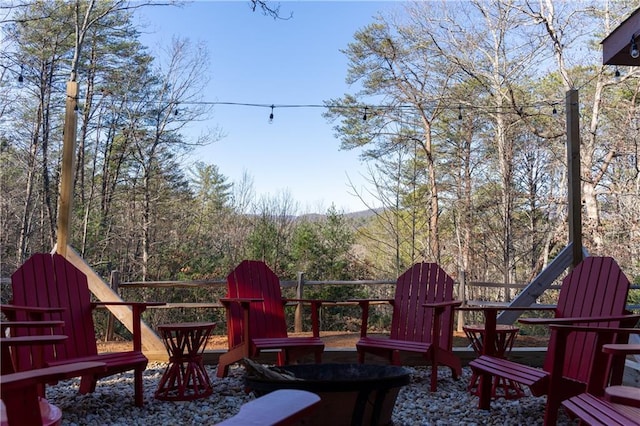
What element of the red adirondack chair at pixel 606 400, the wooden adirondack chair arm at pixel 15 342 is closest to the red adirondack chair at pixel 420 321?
A: the red adirondack chair at pixel 606 400

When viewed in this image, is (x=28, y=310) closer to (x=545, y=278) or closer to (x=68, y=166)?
(x=68, y=166)

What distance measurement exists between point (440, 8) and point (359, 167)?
3.85 m

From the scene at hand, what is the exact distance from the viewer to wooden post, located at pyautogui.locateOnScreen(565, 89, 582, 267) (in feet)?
14.4

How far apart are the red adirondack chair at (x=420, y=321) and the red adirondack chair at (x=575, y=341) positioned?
0.68 m

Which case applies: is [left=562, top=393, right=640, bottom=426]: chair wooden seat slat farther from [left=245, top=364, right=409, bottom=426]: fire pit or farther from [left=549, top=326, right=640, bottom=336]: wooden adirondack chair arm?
[left=245, top=364, right=409, bottom=426]: fire pit

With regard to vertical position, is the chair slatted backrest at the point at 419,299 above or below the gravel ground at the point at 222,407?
above

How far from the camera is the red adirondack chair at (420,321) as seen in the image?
3882 millimetres

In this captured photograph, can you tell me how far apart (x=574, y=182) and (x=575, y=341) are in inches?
74.4

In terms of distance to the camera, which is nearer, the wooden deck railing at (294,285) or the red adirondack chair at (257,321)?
the red adirondack chair at (257,321)

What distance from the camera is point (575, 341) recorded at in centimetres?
301

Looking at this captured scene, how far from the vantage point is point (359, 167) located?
11992 millimetres

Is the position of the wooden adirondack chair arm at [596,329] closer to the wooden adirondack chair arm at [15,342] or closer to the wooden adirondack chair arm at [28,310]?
the wooden adirondack chair arm at [15,342]

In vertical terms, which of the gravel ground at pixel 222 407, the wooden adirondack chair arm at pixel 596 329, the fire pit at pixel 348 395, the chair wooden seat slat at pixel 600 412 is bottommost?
the gravel ground at pixel 222 407

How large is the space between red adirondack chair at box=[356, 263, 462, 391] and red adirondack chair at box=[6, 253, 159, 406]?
162 centimetres
